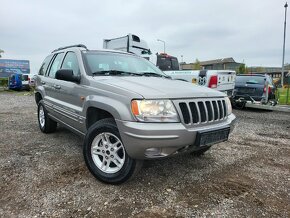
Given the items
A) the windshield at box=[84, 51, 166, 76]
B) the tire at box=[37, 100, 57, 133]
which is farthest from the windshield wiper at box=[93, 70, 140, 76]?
the tire at box=[37, 100, 57, 133]

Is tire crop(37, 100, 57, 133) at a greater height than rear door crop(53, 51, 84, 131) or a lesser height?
lesser

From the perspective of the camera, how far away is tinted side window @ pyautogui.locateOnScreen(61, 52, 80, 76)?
4.16 m

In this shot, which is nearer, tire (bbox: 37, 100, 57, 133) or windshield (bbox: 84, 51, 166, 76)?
windshield (bbox: 84, 51, 166, 76)

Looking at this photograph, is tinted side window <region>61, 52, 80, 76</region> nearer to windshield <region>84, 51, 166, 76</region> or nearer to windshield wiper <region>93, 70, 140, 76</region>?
windshield <region>84, 51, 166, 76</region>

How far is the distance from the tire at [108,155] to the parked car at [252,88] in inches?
299

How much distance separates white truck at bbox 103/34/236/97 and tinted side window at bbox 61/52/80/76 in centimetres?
529

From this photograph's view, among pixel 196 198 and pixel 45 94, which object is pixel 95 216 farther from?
pixel 45 94

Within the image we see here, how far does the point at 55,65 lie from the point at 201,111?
10.8ft

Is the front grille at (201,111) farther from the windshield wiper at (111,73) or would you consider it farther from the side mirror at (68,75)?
the side mirror at (68,75)

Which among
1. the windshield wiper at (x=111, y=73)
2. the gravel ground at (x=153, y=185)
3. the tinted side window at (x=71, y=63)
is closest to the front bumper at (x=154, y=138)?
the gravel ground at (x=153, y=185)

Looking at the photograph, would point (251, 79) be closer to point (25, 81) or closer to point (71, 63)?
point (71, 63)

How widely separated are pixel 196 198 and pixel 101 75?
2099 millimetres

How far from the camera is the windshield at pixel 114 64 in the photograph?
4.02 meters

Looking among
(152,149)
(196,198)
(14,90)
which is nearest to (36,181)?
(152,149)
